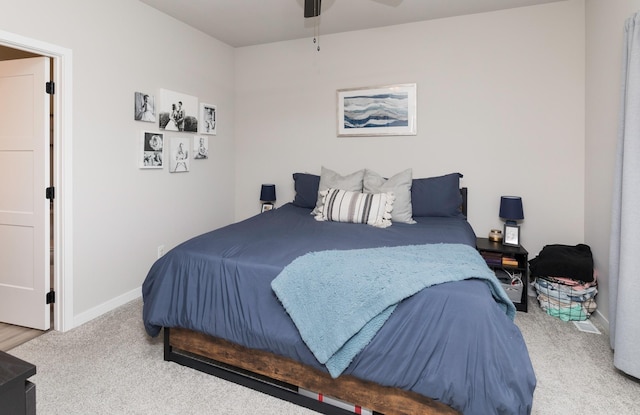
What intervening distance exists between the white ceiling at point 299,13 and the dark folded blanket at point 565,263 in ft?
7.28

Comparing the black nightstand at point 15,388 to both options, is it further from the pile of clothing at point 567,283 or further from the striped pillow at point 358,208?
the pile of clothing at point 567,283

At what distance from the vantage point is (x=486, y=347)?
139 centimetres

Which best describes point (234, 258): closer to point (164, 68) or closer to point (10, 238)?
point (10, 238)

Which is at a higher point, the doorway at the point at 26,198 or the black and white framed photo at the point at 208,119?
the black and white framed photo at the point at 208,119

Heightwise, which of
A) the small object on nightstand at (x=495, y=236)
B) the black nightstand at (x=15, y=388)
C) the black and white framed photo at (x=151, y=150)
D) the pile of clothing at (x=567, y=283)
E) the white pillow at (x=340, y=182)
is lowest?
the pile of clothing at (x=567, y=283)

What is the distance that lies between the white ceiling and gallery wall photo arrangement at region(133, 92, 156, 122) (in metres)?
0.85

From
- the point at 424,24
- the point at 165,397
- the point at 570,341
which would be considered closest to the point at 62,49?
the point at 165,397

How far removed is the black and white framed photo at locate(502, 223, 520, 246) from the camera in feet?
10.4

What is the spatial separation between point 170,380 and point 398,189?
90.4 inches

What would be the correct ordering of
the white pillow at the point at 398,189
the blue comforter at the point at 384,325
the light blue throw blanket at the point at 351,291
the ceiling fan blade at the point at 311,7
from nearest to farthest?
the blue comforter at the point at 384,325, the light blue throw blanket at the point at 351,291, the ceiling fan blade at the point at 311,7, the white pillow at the point at 398,189

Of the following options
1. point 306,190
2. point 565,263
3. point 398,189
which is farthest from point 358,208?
point 565,263

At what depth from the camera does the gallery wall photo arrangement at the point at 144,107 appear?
3102 millimetres

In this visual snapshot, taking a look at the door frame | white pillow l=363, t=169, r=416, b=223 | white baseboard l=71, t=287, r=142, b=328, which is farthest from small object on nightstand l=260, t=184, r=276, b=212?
the door frame

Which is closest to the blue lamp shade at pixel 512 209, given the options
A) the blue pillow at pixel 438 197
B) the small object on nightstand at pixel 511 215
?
the small object on nightstand at pixel 511 215
